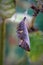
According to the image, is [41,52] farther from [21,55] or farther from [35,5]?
[35,5]

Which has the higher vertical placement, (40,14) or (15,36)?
(40,14)

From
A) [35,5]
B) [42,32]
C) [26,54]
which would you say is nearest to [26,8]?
[35,5]

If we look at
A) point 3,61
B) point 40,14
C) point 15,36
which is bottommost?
point 3,61

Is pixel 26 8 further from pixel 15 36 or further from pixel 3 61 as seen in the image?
pixel 3 61
